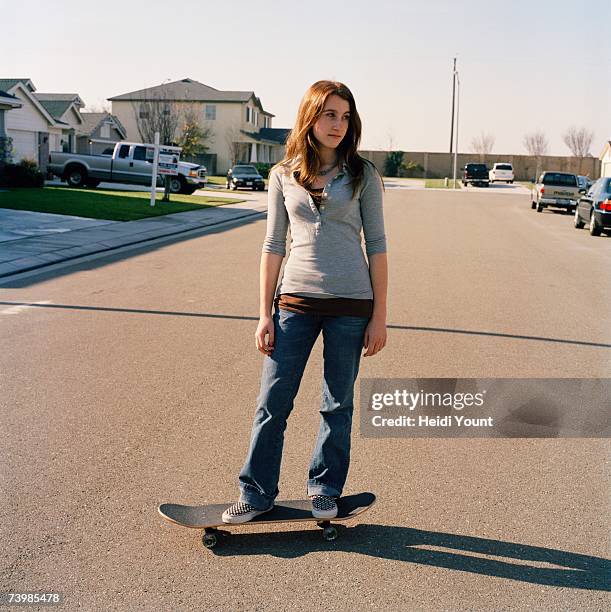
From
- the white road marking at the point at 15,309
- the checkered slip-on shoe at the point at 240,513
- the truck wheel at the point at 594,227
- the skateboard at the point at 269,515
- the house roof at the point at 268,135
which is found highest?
the house roof at the point at 268,135

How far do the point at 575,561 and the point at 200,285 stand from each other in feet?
29.0

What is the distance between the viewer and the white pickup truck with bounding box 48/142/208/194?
117ft

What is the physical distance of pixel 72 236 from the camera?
59.0ft

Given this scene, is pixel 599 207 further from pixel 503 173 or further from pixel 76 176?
pixel 503 173

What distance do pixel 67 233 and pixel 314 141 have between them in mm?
15631

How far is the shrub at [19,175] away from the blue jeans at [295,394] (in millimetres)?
30828

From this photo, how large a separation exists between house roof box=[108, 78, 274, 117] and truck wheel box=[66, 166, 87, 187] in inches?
1320

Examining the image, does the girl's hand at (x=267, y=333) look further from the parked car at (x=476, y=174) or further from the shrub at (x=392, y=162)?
the shrub at (x=392, y=162)

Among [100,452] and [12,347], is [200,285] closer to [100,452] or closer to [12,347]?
[12,347]

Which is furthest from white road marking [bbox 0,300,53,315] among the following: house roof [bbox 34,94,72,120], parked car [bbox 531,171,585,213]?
house roof [bbox 34,94,72,120]

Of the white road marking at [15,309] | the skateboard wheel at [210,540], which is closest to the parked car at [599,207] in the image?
the white road marking at [15,309]

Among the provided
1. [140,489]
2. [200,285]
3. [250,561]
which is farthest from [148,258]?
[250,561]

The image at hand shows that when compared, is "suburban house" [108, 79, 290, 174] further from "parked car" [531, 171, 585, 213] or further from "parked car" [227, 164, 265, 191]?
"parked car" [531, 171, 585, 213]

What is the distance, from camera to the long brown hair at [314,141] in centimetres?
369
